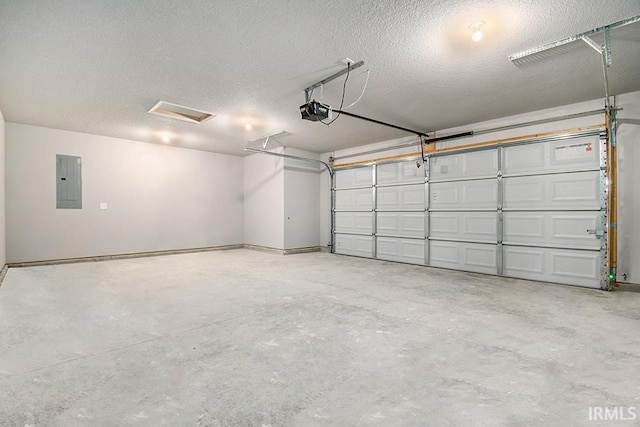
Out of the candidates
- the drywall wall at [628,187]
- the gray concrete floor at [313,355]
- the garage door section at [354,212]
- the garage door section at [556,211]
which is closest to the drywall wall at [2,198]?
the gray concrete floor at [313,355]

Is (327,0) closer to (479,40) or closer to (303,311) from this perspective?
(479,40)

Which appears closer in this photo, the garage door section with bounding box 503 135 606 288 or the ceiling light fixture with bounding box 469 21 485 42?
the ceiling light fixture with bounding box 469 21 485 42

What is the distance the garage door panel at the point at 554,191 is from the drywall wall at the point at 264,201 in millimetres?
5038

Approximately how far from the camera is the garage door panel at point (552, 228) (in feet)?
15.0

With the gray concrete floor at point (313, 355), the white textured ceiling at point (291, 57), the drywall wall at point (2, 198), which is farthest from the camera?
the drywall wall at point (2, 198)

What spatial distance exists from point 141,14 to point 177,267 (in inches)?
179

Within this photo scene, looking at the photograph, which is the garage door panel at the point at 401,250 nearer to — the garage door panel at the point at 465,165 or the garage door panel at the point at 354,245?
the garage door panel at the point at 354,245

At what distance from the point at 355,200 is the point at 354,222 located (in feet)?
1.82

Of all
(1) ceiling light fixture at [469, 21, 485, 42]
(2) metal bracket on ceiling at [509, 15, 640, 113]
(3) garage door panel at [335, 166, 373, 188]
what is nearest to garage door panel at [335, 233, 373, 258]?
(3) garage door panel at [335, 166, 373, 188]

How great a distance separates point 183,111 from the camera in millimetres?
5406

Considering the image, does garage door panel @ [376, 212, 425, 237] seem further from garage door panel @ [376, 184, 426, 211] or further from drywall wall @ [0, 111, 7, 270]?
drywall wall @ [0, 111, 7, 270]

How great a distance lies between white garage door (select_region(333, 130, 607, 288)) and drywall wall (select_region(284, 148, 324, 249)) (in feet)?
5.07

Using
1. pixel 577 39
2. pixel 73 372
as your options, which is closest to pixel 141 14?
pixel 73 372

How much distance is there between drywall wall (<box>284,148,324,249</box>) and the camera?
26.2 feet
